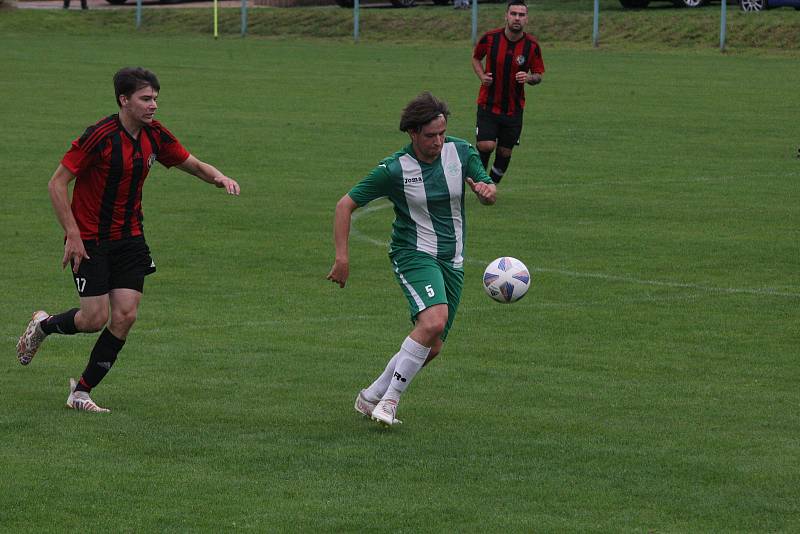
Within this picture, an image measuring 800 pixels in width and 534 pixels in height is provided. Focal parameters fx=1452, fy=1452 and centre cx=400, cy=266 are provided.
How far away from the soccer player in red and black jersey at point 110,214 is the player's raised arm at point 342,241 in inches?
31.1

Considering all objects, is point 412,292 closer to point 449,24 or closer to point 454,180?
point 454,180

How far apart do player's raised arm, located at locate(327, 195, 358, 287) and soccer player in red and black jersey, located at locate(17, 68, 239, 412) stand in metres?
0.79

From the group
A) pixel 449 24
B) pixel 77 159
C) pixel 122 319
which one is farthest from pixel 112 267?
pixel 449 24

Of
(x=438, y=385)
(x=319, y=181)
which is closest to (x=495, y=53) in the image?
(x=319, y=181)

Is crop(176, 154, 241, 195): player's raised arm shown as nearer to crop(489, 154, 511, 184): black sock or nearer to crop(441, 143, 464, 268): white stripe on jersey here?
crop(441, 143, 464, 268): white stripe on jersey

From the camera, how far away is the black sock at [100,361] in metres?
8.66

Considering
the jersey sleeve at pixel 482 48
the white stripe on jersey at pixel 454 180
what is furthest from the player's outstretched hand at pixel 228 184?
the jersey sleeve at pixel 482 48

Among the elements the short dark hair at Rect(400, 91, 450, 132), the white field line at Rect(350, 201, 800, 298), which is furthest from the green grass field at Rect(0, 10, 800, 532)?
the short dark hair at Rect(400, 91, 450, 132)

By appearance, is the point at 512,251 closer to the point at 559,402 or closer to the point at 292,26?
the point at 559,402

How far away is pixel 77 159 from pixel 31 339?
1.36 metres

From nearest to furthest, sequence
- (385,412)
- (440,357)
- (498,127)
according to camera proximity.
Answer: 1. (385,412)
2. (440,357)
3. (498,127)

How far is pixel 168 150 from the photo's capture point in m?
8.84

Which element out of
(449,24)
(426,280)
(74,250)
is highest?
(74,250)

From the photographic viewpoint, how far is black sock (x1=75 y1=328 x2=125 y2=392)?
8.66 metres
